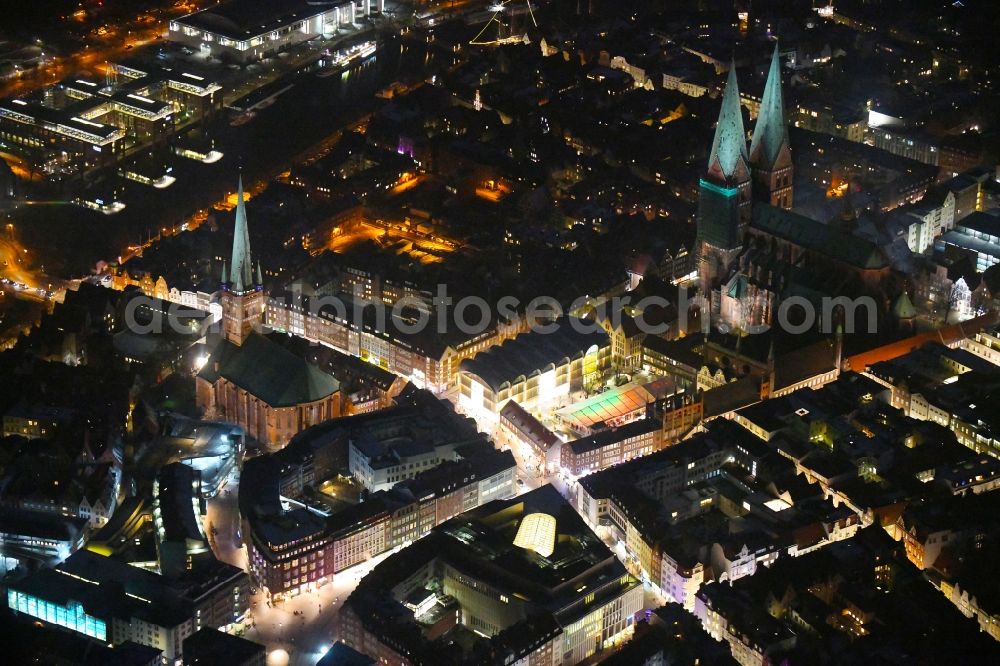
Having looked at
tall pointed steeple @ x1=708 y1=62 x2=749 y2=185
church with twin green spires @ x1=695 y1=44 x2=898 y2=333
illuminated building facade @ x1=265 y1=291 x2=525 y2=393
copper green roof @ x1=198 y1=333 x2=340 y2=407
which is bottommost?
illuminated building facade @ x1=265 y1=291 x2=525 y2=393

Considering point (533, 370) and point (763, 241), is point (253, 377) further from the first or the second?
point (763, 241)

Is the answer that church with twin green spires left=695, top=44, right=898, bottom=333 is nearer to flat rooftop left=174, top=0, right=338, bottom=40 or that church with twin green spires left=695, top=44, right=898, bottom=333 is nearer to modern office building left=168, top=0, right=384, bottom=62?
modern office building left=168, top=0, right=384, bottom=62

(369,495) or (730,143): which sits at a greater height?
(730,143)

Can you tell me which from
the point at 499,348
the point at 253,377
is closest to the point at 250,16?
the point at 499,348

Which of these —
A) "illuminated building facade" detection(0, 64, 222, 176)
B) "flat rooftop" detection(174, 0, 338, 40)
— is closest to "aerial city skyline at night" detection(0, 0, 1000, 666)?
"illuminated building facade" detection(0, 64, 222, 176)

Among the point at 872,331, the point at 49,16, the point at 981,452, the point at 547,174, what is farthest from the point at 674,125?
the point at 49,16

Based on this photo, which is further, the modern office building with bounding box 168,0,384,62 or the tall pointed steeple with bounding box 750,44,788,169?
the modern office building with bounding box 168,0,384,62

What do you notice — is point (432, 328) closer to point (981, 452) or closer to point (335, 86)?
point (981, 452)
